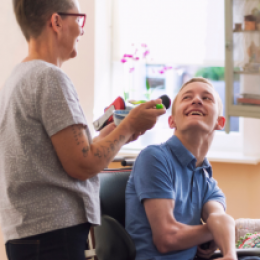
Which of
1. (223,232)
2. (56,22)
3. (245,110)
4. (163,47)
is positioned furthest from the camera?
(163,47)

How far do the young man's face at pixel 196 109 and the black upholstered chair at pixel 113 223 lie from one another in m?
0.34

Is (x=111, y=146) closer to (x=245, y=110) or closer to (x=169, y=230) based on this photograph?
(x=169, y=230)

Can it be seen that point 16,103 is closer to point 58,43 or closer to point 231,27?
point 58,43

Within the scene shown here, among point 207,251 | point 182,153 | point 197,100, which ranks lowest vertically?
point 207,251

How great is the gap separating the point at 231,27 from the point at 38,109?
4.10 ft

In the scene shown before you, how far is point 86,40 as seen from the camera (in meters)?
2.49

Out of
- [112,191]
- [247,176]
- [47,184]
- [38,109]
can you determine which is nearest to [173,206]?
[112,191]

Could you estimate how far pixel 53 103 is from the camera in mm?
970

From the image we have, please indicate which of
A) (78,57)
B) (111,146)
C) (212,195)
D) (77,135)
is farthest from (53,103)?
(78,57)

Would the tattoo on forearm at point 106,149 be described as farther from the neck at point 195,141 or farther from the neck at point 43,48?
the neck at point 195,141

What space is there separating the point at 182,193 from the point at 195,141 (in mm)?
227

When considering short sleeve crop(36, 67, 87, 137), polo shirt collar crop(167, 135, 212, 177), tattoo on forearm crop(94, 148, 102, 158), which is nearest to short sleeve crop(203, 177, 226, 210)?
polo shirt collar crop(167, 135, 212, 177)

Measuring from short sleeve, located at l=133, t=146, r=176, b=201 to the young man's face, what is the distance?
17cm

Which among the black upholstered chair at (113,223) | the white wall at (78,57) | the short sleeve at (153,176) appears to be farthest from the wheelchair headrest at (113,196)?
the white wall at (78,57)
